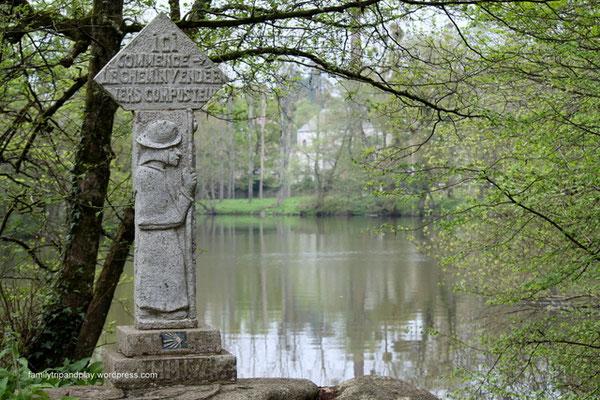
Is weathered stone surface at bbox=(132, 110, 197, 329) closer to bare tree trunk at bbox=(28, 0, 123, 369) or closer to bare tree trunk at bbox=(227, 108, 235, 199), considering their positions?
bare tree trunk at bbox=(28, 0, 123, 369)

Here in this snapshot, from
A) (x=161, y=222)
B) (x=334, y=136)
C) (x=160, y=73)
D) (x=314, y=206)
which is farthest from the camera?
(x=314, y=206)

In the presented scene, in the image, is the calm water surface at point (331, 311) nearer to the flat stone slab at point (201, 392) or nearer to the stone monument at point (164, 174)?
the stone monument at point (164, 174)

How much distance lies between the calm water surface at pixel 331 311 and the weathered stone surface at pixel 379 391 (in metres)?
3.76

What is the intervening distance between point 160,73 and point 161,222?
113cm

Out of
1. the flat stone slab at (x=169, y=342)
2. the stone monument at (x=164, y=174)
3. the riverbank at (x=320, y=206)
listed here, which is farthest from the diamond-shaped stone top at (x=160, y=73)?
the riverbank at (x=320, y=206)

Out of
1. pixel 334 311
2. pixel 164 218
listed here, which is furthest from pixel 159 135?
pixel 334 311

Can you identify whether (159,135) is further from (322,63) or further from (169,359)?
(322,63)

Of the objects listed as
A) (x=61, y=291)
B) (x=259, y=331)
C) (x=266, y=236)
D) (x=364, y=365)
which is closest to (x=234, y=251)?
(x=266, y=236)

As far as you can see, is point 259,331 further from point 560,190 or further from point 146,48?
point 146,48

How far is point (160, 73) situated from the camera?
18.7 feet

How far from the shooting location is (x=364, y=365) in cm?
1370

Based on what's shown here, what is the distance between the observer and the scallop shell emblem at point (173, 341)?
17.4ft

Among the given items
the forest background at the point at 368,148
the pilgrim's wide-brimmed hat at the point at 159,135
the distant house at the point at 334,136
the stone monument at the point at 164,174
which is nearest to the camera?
the stone monument at the point at 164,174

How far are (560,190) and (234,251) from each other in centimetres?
2457
